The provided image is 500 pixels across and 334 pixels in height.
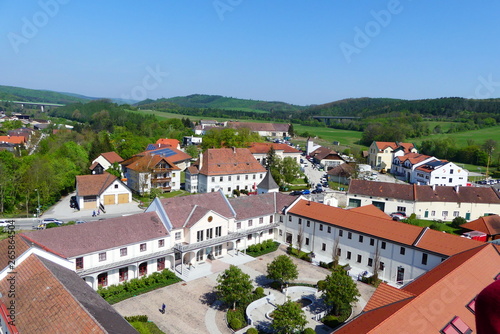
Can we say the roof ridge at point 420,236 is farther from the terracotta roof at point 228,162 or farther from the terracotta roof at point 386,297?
the terracotta roof at point 228,162

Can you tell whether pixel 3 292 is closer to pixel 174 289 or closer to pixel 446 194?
pixel 174 289

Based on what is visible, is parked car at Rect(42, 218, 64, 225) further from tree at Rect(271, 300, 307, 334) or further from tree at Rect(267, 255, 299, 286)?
tree at Rect(271, 300, 307, 334)

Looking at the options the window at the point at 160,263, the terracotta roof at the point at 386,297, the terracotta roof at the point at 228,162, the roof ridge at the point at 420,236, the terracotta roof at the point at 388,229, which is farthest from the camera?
the terracotta roof at the point at 228,162

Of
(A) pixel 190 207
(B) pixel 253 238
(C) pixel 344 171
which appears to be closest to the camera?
(A) pixel 190 207

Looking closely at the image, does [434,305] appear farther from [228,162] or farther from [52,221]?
[228,162]

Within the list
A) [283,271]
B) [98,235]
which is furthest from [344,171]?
[98,235]

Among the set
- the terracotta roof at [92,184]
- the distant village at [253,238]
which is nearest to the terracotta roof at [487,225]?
the distant village at [253,238]

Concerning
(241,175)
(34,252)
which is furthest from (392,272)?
(241,175)
